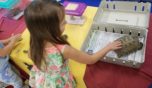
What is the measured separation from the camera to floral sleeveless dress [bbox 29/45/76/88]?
817 millimetres

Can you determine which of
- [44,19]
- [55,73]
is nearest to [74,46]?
[55,73]

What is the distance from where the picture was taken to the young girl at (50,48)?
2.33 ft

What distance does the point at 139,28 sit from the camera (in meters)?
0.95

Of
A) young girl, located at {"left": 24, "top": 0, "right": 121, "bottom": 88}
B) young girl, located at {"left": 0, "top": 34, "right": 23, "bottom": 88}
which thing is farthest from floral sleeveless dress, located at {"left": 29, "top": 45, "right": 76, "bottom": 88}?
young girl, located at {"left": 0, "top": 34, "right": 23, "bottom": 88}

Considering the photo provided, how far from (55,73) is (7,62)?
1.04ft

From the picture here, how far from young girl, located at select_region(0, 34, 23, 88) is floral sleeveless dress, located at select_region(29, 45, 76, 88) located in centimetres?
18

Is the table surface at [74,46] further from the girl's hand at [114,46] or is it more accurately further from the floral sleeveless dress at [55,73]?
the girl's hand at [114,46]

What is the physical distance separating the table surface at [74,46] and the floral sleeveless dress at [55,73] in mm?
37

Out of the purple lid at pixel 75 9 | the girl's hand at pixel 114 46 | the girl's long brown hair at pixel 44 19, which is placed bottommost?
the girl's hand at pixel 114 46

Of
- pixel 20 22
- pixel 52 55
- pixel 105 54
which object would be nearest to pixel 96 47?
pixel 105 54

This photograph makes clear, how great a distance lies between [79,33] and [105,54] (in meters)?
0.24

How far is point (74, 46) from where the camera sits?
0.97m

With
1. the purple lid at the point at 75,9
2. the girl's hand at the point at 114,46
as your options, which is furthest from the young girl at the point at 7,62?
the girl's hand at the point at 114,46

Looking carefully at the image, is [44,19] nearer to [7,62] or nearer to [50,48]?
[50,48]
